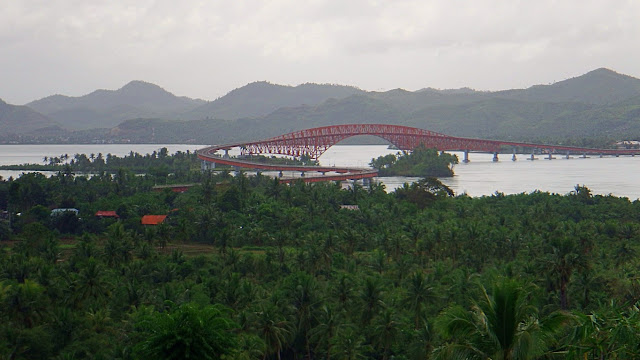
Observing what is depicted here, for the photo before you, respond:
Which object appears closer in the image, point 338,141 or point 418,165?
point 418,165

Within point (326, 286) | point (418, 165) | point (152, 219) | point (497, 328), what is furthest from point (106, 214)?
point (418, 165)

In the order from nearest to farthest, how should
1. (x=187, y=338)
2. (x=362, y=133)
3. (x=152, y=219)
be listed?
1. (x=187, y=338)
2. (x=152, y=219)
3. (x=362, y=133)

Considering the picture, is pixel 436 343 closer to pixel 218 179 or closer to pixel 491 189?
pixel 218 179

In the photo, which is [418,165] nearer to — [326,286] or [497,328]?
[326,286]

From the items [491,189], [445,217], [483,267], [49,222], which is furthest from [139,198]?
[491,189]

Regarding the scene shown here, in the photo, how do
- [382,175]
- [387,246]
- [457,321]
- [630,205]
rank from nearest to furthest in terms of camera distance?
[457,321] → [387,246] → [630,205] → [382,175]

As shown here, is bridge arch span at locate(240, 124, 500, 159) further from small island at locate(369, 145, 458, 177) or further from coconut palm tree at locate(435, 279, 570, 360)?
coconut palm tree at locate(435, 279, 570, 360)

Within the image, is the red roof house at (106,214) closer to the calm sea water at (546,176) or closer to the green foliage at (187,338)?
the calm sea water at (546,176)

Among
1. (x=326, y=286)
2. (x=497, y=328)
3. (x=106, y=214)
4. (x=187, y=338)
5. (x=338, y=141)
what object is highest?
(x=338, y=141)
